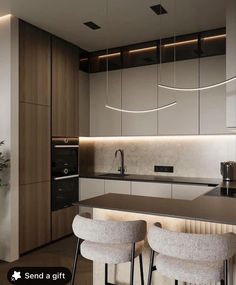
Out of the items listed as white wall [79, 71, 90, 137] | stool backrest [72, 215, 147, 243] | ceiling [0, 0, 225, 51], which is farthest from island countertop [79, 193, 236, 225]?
white wall [79, 71, 90, 137]

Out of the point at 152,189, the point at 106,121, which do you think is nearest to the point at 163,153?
the point at 152,189

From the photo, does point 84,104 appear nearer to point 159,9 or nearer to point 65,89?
point 65,89

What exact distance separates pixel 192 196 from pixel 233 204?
1.40 m

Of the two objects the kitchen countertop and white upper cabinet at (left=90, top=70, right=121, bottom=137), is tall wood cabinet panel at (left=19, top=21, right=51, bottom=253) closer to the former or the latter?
the kitchen countertop

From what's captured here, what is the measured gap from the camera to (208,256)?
5.38 feet

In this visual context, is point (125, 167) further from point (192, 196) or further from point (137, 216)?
point (137, 216)

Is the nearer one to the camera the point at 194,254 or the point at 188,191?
the point at 194,254

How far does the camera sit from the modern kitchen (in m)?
3.00

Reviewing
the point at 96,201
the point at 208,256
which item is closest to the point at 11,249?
the point at 96,201

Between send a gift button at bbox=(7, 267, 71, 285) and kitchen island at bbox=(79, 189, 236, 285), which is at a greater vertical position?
kitchen island at bbox=(79, 189, 236, 285)

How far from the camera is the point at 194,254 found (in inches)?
65.4

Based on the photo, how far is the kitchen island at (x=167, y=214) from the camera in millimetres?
1928

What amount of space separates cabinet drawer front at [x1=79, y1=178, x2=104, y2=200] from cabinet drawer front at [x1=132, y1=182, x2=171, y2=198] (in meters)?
0.57

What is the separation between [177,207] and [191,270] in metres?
0.51
